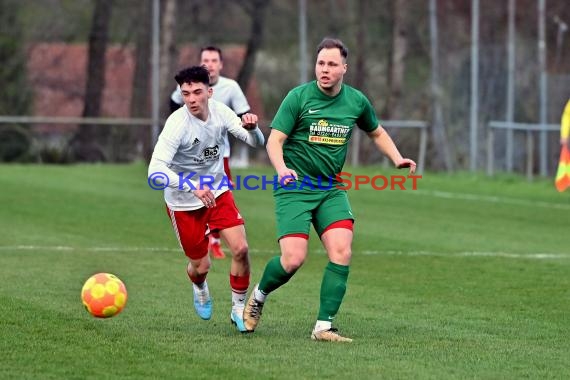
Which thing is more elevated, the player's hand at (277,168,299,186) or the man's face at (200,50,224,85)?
the man's face at (200,50,224,85)

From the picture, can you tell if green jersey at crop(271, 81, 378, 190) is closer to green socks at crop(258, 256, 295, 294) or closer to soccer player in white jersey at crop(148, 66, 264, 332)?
soccer player in white jersey at crop(148, 66, 264, 332)

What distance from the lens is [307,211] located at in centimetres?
865

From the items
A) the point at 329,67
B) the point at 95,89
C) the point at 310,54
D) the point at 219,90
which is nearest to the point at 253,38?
the point at 310,54

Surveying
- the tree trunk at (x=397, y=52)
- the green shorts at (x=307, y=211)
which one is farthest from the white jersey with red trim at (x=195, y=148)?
the tree trunk at (x=397, y=52)

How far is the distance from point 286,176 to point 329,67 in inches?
32.6

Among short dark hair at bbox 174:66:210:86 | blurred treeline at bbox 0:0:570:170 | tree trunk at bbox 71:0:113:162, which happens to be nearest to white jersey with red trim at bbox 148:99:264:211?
short dark hair at bbox 174:66:210:86

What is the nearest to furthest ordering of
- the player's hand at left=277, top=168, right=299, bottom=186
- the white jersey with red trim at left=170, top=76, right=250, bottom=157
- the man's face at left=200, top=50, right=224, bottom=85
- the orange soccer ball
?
the player's hand at left=277, top=168, right=299, bottom=186 < the orange soccer ball < the man's face at left=200, top=50, right=224, bottom=85 < the white jersey with red trim at left=170, top=76, right=250, bottom=157

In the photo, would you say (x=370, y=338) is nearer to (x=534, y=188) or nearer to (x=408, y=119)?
(x=534, y=188)

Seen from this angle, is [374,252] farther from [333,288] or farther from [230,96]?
[333,288]

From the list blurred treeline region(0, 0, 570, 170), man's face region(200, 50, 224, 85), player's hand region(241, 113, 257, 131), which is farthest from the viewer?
blurred treeline region(0, 0, 570, 170)

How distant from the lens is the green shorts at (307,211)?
8.61 m

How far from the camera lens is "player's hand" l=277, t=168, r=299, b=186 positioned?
8.21m

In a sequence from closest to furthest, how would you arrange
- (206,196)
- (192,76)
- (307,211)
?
(206,196)
(307,211)
(192,76)

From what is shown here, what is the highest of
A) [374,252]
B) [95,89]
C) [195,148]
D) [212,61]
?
[212,61]
